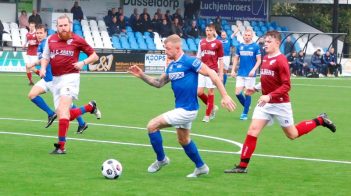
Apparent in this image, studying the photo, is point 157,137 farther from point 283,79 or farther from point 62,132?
point 62,132

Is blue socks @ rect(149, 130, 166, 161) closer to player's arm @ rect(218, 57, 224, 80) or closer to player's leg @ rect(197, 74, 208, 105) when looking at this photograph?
player's arm @ rect(218, 57, 224, 80)

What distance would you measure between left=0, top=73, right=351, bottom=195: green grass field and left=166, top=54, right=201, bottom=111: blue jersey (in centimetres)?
97

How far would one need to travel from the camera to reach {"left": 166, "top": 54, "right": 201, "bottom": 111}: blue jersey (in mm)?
11773

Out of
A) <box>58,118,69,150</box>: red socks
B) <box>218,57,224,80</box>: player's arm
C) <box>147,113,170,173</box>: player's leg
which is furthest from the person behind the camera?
<box>218,57,224,80</box>: player's arm

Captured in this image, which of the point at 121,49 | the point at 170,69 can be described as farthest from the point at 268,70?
the point at 121,49

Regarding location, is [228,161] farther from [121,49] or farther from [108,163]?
[121,49]

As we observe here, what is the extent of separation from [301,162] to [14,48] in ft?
96.0

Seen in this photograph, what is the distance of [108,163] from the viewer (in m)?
11.5

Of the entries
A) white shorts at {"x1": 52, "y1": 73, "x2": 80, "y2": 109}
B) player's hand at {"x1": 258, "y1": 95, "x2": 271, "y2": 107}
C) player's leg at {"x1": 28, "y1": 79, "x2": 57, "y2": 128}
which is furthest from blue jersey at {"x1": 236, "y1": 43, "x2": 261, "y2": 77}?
player's hand at {"x1": 258, "y1": 95, "x2": 271, "y2": 107}

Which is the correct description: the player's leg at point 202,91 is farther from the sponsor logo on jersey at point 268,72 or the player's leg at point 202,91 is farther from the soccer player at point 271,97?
the sponsor logo on jersey at point 268,72

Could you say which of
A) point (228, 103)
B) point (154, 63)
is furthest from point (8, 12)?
point (228, 103)

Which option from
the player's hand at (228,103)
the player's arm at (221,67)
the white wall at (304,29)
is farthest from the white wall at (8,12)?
the player's hand at (228,103)

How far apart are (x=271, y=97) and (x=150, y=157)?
2467mm

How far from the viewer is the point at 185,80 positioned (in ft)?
38.7
